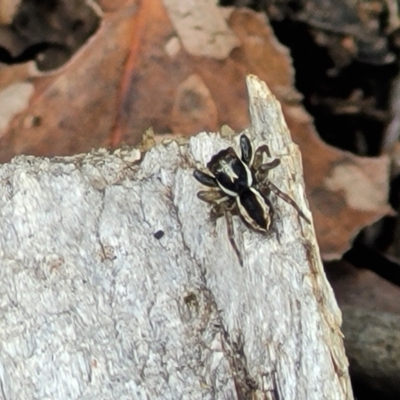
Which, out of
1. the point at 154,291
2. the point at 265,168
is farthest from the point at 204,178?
the point at 154,291

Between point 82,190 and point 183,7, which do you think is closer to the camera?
point 82,190

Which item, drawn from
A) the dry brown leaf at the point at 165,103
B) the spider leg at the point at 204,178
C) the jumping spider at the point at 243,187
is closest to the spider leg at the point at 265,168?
the jumping spider at the point at 243,187

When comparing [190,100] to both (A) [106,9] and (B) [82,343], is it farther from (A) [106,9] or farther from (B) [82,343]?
(B) [82,343]

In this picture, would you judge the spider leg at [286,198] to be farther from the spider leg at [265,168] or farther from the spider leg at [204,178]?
the spider leg at [204,178]

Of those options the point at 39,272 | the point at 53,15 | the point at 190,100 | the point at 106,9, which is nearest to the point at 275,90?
the point at 190,100

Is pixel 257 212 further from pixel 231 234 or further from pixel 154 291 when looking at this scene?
pixel 154 291

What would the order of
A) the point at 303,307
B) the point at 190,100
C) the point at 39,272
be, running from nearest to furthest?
the point at 303,307 → the point at 39,272 → the point at 190,100

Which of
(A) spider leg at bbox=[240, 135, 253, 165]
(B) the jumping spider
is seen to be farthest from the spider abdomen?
(A) spider leg at bbox=[240, 135, 253, 165]
